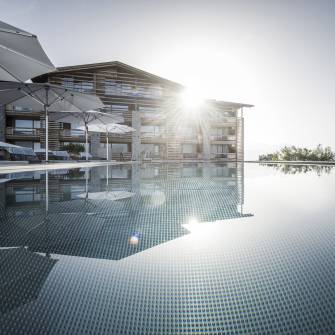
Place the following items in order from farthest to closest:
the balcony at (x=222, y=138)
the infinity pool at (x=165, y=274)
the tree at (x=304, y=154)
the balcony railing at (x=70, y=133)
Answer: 1. the balcony at (x=222, y=138)
2. the balcony railing at (x=70, y=133)
3. the tree at (x=304, y=154)
4. the infinity pool at (x=165, y=274)

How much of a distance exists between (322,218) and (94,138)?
23867 mm

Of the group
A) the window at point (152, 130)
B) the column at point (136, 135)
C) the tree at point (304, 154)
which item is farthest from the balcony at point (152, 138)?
the tree at point (304, 154)

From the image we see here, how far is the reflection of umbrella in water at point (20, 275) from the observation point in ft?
3.92

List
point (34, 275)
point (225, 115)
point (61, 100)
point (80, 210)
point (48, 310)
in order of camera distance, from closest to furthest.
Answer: point (48, 310) → point (34, 275) → point (80, 210) → point (61, 100) → point (225, 115)

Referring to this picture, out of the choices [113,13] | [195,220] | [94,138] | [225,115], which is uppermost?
[113,13]

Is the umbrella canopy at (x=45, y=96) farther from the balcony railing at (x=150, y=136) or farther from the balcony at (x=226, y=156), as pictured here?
the balcony at (x=226, y=156)

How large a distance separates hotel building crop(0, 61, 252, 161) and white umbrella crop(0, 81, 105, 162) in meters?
12.3

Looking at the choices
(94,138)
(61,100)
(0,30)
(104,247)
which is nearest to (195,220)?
(104,247)

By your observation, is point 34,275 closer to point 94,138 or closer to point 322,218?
point 322,218

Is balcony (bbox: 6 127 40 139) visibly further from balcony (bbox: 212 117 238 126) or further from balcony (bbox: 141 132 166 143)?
balcony (bbox: 212 117 238 126)

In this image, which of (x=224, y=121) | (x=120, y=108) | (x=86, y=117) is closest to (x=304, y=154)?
(x=224, y=121)

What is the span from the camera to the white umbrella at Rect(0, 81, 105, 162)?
9820 mm

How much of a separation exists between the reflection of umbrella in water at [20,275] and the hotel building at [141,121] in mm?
23156

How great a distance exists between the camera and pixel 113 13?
21.3m
